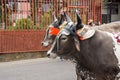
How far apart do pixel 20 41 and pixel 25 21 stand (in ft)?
2.74

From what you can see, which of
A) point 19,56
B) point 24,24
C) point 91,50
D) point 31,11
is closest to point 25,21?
point 24,24

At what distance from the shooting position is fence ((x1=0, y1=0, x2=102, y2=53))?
1409 cm

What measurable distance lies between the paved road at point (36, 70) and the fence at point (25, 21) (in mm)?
1003

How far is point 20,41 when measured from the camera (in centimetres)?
1451

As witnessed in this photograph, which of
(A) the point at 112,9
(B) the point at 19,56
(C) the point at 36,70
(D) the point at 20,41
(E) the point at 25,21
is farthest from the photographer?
(A) the point at 112,9

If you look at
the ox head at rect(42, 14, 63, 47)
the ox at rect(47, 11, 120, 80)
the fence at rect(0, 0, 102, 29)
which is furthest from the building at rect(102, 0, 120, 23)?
the ox at rect(47, 11, 120, 80)

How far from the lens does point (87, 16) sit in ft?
54.7

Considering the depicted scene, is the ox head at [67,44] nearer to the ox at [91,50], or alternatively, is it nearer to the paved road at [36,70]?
the ox at [91,50]

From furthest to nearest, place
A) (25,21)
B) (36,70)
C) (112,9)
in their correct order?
1. (112,9)
2. (25,21)
3. (36,70)

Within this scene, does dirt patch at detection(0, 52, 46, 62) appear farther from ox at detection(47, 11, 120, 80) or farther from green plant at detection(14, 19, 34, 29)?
ox at detection(47, 11, 120, 80)

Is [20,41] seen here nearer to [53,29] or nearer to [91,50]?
[53,29]

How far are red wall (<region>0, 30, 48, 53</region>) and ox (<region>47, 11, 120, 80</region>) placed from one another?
10567 mm

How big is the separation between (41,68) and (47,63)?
1170 mm

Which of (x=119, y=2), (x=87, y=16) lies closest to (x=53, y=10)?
(x=87, y=16)
